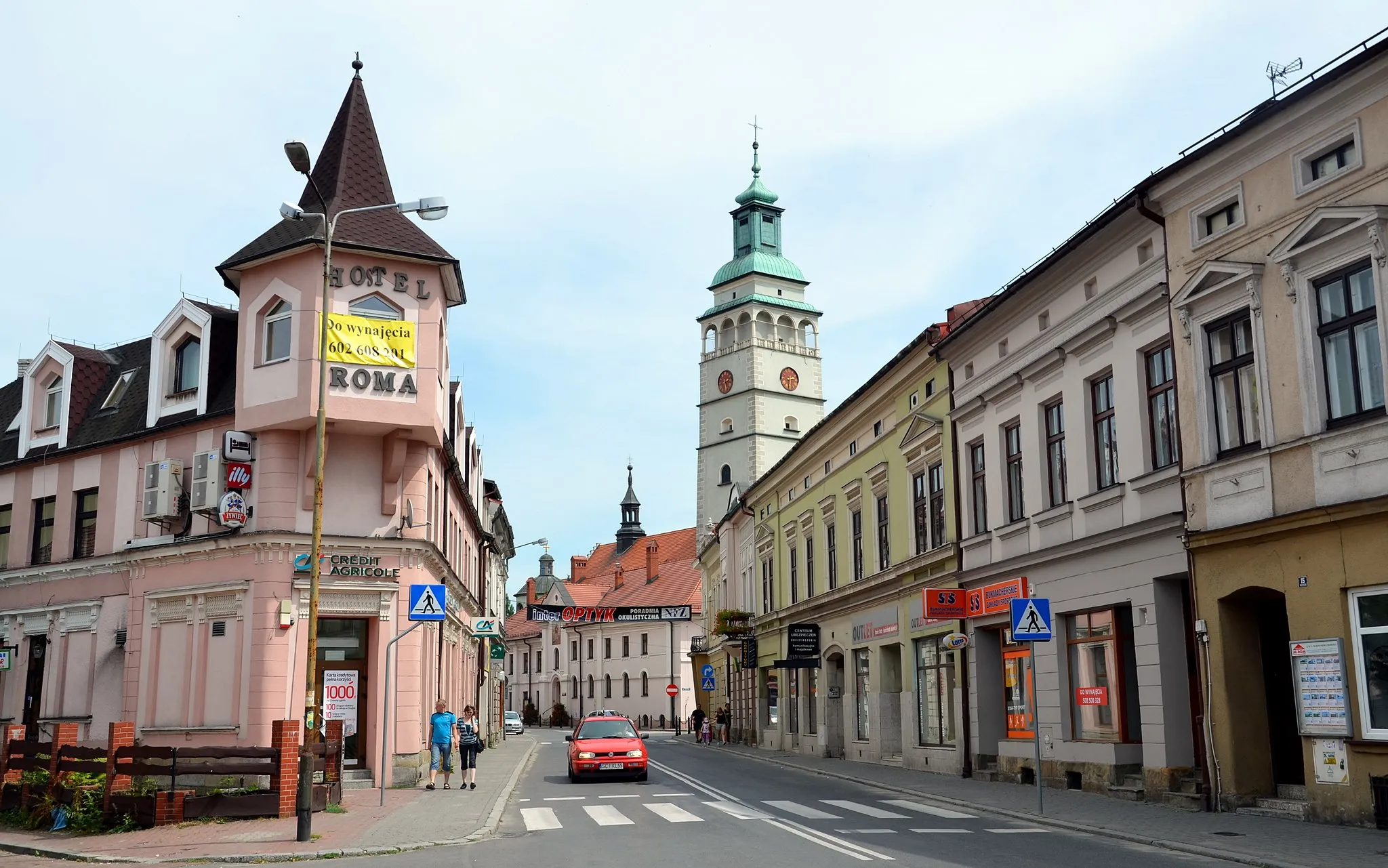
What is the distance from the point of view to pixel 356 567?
24.2m

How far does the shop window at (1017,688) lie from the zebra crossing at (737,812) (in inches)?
159

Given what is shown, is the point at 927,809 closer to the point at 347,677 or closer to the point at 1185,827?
the point at 1185,827

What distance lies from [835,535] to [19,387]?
2491cm

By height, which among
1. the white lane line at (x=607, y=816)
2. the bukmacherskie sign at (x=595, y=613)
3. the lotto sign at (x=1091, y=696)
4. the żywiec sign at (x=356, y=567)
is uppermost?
the bukmacherskie sign at (x=595, y=613)

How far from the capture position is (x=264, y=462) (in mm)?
24188

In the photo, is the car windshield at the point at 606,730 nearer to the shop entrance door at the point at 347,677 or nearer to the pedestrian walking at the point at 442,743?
the pedestrian walking at the point at 442,743

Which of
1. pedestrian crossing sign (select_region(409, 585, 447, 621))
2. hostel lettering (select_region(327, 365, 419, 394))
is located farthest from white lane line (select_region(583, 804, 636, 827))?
hostel lettering (select_region(327, 365, 419, 394))

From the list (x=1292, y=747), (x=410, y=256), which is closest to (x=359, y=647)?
(x=410, y=256)

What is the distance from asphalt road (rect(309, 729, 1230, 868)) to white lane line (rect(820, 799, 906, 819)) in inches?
1.5

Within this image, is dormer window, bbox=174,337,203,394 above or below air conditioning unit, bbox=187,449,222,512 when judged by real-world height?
above

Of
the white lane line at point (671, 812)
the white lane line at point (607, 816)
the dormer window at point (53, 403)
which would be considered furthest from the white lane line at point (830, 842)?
the dormer window at point (53, 403)

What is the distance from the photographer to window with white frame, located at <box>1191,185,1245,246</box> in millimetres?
17344

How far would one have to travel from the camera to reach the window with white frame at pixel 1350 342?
15.1 m

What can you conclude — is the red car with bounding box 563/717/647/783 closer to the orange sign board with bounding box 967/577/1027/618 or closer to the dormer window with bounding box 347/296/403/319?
the orange sign board with bounding box 967/577/1027/618
